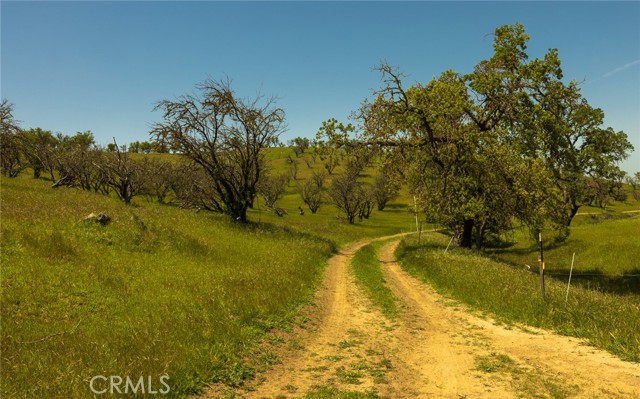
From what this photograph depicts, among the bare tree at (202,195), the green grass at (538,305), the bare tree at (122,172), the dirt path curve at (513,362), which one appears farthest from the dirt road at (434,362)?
the bare tree at (122,172)

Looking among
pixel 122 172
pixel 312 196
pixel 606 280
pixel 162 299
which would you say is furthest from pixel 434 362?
pixel 312 196

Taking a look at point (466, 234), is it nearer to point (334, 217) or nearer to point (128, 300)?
point (128, 300)

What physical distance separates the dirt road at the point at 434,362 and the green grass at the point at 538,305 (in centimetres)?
58

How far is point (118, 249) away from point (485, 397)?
14453 millimetres

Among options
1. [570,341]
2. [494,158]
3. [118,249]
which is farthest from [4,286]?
[494,158]

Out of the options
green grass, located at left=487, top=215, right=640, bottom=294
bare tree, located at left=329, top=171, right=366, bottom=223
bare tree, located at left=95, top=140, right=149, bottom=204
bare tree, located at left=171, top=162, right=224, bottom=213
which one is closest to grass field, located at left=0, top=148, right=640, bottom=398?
green grass, located at left=487, top=215, right=640, bottom=294

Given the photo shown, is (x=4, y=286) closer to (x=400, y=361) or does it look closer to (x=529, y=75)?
(x=400, y=361)

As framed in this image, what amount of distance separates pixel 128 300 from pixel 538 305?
12771 mm

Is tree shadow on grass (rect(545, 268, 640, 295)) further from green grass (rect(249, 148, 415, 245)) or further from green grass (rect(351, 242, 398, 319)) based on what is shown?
green grass (rect(249, 148, 415, 245))

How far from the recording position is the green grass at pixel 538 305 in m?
8.82

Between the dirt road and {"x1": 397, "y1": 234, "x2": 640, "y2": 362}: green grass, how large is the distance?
1.92 feet

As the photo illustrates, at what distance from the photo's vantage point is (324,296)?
576 inches

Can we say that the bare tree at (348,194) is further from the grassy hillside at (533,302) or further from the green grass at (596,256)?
the grassy hillside at (533,302)

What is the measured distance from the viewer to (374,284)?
16703 millimetres
